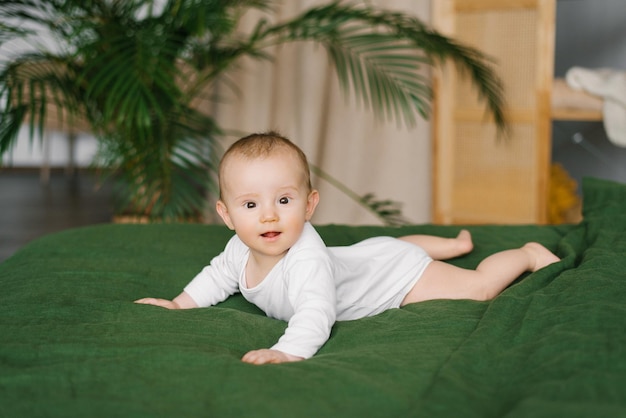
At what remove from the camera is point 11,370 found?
3.35 ft

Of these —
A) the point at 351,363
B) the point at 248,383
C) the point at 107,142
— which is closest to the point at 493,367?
the point at 351,363

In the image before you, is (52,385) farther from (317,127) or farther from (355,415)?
(317,127)

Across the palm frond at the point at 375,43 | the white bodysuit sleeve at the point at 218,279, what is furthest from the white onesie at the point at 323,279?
the palm frond at the point at 375,43

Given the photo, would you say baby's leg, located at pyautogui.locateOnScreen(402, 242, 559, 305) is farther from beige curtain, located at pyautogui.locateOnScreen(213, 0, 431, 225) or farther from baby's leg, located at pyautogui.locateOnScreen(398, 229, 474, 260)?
beige curtain, located at pyautogui.locateOnScreen(213, 0, 431, 225)

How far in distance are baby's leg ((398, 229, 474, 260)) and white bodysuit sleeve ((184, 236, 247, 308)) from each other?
427 millimetres

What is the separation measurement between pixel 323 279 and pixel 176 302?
1.06ft

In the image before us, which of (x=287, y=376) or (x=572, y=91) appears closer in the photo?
(x=287, y=376)

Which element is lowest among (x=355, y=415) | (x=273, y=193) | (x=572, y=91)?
(x=355, y=415)

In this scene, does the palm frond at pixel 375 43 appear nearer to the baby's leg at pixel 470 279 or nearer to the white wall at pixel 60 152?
the baby's leg at pixel 470 279

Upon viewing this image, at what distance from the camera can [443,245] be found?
172 cm

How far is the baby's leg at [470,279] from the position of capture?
1512 millimetres

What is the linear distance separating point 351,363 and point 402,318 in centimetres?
29

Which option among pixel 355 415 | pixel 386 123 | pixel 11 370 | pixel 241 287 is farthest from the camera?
pixel 386 123

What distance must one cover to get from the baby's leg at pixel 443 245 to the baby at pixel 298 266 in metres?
0.06
